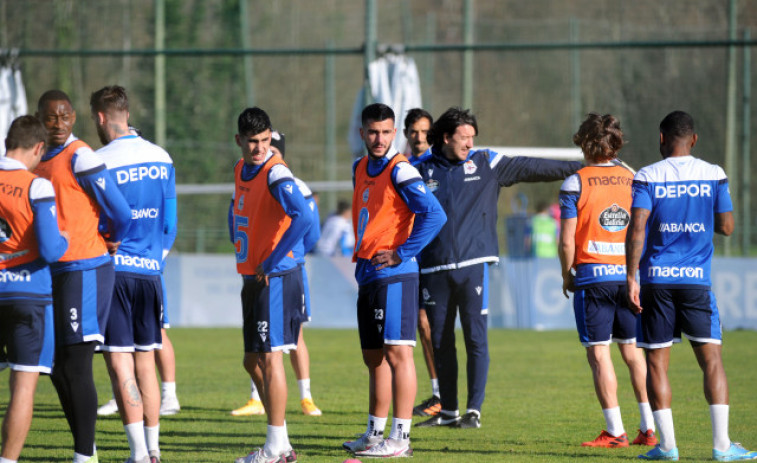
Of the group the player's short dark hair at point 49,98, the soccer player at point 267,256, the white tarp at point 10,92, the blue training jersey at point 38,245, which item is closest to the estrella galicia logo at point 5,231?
the blue training jersey at point 38,245

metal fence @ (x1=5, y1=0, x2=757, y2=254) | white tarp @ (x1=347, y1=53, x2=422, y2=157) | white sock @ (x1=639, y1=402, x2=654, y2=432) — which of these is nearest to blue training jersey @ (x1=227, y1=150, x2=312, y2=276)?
white sock @ (x1=639, y1=402, x2=654, y2=432)

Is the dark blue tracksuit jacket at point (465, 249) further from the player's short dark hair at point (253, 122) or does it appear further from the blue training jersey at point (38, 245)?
the blue training jersey at point (38, 245)

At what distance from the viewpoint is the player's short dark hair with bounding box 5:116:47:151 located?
5.75 metres

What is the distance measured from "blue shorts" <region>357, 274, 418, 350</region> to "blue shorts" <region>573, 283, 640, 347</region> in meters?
1.17

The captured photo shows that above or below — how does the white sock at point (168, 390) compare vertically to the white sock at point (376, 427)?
below

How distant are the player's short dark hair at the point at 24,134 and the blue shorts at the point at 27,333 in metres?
0.85

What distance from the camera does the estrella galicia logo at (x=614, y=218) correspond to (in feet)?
24.0

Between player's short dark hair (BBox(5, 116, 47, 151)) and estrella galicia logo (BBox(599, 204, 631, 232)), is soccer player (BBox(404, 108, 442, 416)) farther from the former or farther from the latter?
player's short dark hair (BBox(5, 116, 47, 151))

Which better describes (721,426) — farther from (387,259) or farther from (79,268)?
(79,268)

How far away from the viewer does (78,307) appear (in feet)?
19.6

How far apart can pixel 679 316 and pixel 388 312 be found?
1829 millimetres

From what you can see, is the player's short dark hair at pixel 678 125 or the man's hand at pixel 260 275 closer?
the man's hand at pixel 260 275

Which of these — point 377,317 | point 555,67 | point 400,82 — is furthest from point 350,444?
point 555,67

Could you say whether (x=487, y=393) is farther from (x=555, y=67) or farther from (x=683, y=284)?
(x=555, y=67)
